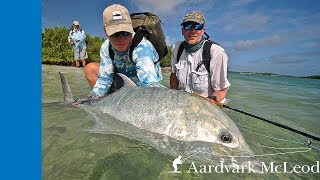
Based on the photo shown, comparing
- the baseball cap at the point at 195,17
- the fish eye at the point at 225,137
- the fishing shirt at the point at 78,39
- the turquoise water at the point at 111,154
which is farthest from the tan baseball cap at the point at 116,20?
the fishing shirt at the point at 78,39

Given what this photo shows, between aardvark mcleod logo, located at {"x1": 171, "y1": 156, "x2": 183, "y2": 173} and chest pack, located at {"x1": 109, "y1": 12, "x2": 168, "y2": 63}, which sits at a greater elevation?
chest pack, located at {"x1": 109, "y1": 12, "x2": 168, "y2": 63}

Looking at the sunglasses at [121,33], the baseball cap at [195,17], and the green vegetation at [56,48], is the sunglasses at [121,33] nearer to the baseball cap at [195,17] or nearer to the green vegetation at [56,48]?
the baseball cap at [195,17]

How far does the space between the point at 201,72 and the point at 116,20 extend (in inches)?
60.7

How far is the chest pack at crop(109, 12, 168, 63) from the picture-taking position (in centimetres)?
437

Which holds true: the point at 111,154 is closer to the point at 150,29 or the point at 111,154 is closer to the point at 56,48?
the point at 150,29

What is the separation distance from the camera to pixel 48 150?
247 cm

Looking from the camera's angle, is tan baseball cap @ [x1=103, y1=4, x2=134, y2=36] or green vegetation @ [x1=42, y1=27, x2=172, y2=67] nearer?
tan baseball cap @ [x1=103, y1=4, x2=134, y2=36]

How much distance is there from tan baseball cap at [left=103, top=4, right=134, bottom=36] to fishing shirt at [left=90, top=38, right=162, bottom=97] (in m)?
0.35

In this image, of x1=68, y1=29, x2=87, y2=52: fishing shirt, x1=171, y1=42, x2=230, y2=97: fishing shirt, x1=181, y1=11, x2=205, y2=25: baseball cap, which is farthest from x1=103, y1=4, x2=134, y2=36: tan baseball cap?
x1=68, y1=29, x2=87, y2=52: fishing shirt

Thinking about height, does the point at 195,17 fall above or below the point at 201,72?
above

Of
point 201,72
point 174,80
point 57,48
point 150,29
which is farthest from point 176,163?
point 57,48

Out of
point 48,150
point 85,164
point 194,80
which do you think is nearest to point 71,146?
point 48,150

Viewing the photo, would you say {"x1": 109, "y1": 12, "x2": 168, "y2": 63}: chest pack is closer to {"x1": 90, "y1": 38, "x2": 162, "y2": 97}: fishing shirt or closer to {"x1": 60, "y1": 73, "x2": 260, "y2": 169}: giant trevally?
{"x1": 90, "y1": 38, "x2": 162, "y2": 97}: fishing shirt

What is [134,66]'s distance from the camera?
4.36 meters
